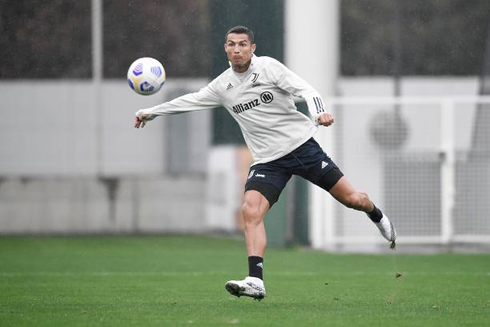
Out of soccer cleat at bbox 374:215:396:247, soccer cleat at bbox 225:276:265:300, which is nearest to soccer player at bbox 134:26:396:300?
soccer cleat at bbox 225:276:265:300

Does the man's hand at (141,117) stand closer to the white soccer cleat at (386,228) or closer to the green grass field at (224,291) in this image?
the green grass field at (224,291)

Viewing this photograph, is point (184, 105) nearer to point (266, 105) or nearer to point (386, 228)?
point (266, 105)

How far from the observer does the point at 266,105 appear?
32.2 feet

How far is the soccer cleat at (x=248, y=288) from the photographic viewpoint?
29.7 ft

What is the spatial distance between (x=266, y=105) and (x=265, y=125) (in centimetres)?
17

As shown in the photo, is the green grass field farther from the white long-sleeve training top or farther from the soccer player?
the white long-sleeve training top

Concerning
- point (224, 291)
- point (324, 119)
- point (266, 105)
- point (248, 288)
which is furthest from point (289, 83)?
point (224, 291)

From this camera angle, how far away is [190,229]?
872 inches

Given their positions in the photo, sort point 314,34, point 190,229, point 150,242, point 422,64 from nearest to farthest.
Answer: point 314,34 → point 422,64 → point 150,242 → point 190,229

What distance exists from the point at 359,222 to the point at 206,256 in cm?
237

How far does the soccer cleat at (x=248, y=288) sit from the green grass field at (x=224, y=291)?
129 millimetres

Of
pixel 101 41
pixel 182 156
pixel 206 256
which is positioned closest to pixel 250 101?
pixel 206 256

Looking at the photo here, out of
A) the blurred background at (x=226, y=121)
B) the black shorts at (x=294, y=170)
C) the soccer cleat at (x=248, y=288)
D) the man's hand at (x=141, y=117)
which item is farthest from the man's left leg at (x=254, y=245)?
the blurred background at (x=226, y=121)

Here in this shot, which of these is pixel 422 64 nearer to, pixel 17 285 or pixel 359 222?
pixel 359 222
